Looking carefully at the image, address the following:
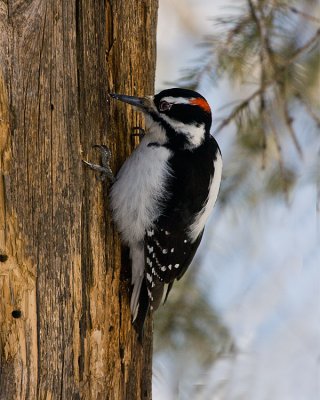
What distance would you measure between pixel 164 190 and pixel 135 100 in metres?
0.33

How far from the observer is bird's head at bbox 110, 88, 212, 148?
2725 millimetres

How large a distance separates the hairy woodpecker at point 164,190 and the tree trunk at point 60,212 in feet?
0.22

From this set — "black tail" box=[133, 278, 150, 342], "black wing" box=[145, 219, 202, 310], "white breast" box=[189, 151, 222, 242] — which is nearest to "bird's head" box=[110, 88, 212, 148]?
"white breast" box=[189, 151, 222, 242]

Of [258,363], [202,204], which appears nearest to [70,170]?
[202,204]

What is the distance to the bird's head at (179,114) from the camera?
2725mm

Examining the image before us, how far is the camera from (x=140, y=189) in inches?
107

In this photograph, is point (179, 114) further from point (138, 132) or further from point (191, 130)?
point (138, 132)

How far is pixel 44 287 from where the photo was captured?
229cm

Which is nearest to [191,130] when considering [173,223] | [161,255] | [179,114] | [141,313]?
[179,114]

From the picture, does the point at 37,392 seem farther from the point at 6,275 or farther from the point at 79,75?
the point at 79,75

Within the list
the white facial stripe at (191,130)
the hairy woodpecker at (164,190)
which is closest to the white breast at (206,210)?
the hairy woodpecker at (164,190)

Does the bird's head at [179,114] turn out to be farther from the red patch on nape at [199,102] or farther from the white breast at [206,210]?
the white breast at [206,210]

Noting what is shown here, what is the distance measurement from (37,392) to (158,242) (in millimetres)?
708

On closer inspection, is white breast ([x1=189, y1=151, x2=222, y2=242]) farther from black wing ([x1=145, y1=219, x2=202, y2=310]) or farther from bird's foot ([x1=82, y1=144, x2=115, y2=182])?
bird's foot ([x1=82, y1=144, x2=115, y2=182])
